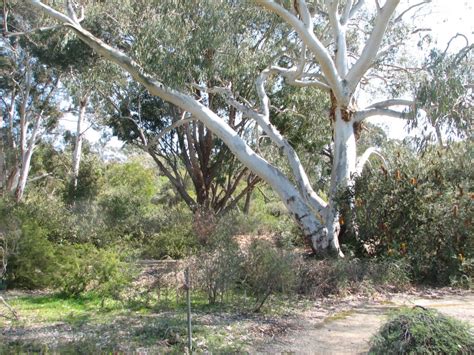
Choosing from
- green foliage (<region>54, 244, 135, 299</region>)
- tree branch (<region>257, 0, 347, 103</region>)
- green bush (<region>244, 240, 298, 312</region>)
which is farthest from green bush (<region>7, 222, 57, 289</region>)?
tree branch (<region>257, 0, 347, 103</region>)

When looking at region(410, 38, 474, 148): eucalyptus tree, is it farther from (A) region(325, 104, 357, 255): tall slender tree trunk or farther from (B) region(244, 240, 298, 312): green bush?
(B) region(244, 240, 298, 312): green bush

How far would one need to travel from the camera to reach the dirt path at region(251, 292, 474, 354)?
643cm

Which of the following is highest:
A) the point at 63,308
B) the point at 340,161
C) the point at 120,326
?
the point at 340,161

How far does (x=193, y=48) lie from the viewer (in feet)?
44.0

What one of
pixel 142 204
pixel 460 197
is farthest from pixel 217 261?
pixel 142 204

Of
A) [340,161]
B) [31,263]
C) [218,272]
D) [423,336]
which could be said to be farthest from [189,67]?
[423,336]

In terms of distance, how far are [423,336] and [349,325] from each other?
128 inches

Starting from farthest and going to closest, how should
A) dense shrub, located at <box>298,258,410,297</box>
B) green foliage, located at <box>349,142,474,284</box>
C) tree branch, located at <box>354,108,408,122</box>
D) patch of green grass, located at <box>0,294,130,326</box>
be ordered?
tree branch, located at <box>354,108,408,122</box>, green foliage, located at <box>349,142,474,284</box>, dense shrub, located at <box>298,258,410,297</box>, patch of green grass, located at <box>0,294,130,326</box>

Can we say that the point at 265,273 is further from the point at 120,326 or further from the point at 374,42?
the point at 374,42

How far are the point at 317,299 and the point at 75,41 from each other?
40.0 ft

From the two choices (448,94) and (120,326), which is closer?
(120,326)

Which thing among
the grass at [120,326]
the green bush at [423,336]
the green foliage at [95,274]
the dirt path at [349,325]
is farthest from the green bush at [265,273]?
the green bush at [423,336]

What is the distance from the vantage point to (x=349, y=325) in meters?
7.84

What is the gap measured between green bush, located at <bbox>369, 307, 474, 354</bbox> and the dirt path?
1357mm
